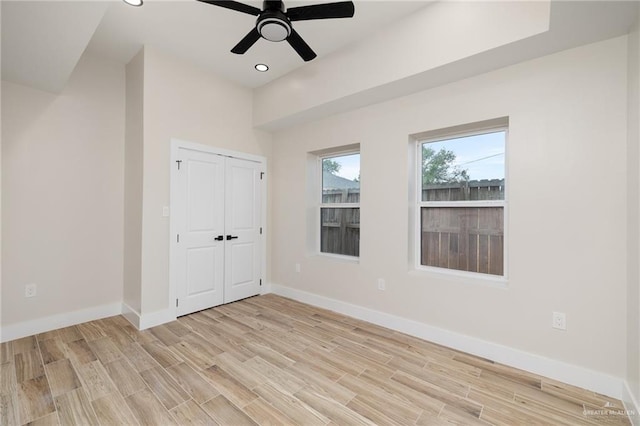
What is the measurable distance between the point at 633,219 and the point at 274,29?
288 centimetres

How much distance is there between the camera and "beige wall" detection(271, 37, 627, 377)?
2.03 metres

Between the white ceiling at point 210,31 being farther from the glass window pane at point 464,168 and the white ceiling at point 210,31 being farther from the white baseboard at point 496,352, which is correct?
the white baseboard at point 496,352

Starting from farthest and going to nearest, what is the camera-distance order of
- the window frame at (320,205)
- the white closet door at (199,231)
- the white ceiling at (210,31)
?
the window frame at (320,205), the white closet door at (199,231), the white ceiling at (210,31)

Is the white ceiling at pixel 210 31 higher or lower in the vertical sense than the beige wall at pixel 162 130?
higher

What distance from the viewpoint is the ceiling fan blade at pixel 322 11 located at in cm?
204

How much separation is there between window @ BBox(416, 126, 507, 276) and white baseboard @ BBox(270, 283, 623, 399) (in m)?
0.66

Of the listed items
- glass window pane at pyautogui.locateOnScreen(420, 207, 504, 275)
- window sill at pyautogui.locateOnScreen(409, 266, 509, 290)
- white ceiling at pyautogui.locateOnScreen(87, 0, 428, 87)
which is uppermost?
white ceiling at pyautogui.locateOnScreen(87, 0, 428, 87)

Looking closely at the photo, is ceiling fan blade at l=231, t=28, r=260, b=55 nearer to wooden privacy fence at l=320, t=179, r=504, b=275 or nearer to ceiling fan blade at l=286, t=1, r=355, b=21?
ceiling fan blade at l=286, t=1, r=355, b=21

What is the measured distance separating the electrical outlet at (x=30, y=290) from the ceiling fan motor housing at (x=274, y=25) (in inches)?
136

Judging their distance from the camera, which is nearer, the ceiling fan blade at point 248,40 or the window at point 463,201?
the ceiling fan blade at point 248,40

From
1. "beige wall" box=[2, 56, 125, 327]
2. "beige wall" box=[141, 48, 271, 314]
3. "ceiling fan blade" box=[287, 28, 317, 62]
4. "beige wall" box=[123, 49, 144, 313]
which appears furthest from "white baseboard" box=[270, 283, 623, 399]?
"beige wall" box=[2, 56, 125, 327]

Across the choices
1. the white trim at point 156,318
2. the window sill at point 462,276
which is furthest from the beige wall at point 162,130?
the window sill at point 462,276

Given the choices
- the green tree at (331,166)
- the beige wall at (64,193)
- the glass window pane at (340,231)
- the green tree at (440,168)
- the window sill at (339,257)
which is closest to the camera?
Answer: the beige wall at (64,193)

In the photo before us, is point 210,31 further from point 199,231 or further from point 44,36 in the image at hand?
point 199,231
